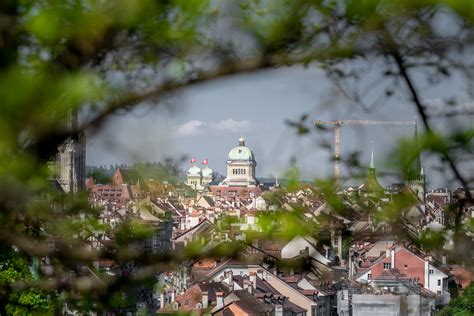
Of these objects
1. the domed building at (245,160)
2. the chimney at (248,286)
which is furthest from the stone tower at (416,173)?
the chimney at (248,286)

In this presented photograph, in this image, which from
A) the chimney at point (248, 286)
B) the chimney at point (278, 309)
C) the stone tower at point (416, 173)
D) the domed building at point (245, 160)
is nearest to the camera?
the stone tower at point (416, 173)

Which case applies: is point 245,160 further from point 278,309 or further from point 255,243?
point 278,309

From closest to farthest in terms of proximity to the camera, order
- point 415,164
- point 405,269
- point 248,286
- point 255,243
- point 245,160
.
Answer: point 255,243, point 415,164, point 245,160, point 248,286, point 405,269

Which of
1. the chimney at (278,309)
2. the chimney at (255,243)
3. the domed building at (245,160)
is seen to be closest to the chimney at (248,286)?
the domed building at (245,160)

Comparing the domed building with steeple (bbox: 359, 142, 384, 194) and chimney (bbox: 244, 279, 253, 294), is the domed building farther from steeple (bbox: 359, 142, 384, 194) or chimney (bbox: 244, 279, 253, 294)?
chimney (bbox: 244, 279, 253, 294)

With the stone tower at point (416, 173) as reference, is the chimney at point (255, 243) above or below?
below

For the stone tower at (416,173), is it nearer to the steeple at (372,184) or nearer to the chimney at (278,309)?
the steeple at (372,184)

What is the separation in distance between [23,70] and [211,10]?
29 centimetres

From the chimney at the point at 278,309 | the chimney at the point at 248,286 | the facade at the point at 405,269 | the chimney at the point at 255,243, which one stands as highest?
the facade at the point at 405,269

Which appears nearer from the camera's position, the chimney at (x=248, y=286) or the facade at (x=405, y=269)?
the chimney at (x=248, y=286)

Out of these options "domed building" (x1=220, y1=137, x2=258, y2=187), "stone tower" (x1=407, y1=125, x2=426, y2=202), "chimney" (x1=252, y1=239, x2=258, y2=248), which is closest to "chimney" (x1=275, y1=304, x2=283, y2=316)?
"domed building" (x1=220, y1=137, x2=258, y2=187)

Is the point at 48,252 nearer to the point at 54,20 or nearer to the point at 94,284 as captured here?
the point at 94,284

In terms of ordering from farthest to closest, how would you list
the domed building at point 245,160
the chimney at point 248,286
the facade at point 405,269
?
1. the facade at point 405,269
2. the chimney at point 248,286
3. the domed building at point 245,160

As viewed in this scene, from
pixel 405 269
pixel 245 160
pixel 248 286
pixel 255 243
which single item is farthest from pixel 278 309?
pixel 255 243
